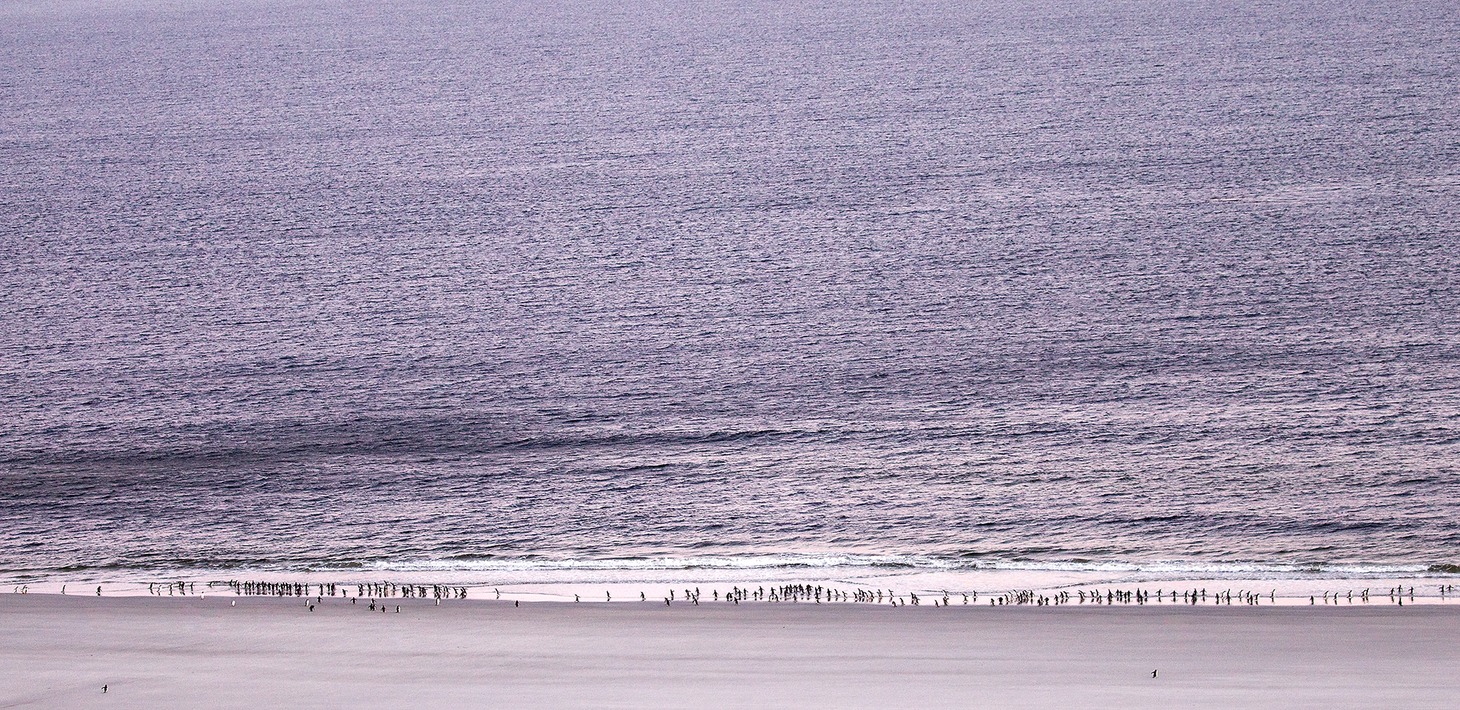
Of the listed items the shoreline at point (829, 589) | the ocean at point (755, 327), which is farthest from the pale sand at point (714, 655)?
the ocean at point (755, 327)

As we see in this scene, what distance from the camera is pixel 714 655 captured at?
47688 mm

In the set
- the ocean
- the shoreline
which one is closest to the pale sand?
the shoreline

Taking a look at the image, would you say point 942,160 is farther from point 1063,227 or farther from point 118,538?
point 118,538

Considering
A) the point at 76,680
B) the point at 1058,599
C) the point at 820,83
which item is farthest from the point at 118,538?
the point at 820,83

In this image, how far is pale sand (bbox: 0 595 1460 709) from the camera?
42750 millimetres

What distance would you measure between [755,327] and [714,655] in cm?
4946

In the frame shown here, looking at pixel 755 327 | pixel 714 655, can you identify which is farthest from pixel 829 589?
pixel 755 327

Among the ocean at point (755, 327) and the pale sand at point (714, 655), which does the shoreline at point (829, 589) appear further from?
the pale sand at point (714, 655)

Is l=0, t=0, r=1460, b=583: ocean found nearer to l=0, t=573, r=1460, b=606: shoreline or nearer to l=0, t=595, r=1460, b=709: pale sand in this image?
l=0, t=573, r=1460, b=606: shoreline

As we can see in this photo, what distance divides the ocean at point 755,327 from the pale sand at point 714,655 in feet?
31.8

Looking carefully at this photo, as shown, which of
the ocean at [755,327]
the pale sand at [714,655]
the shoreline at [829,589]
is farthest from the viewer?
the ocean at [755,327]

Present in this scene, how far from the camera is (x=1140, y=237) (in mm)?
109938

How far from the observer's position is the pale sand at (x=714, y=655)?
4275 centimetres

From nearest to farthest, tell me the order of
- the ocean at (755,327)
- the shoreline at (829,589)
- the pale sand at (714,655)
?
the pale sand at (714,655), the shoreline at (829,589), the ocean at (755,327)
